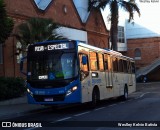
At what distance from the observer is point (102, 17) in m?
49.8

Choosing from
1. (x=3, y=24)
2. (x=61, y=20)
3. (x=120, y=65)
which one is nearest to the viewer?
(x=3, y=24)

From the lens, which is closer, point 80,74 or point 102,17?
point 80,74

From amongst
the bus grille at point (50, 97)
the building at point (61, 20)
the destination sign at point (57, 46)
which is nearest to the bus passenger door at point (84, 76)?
the destination sign at point (57, 46)

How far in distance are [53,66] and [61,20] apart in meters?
20.8

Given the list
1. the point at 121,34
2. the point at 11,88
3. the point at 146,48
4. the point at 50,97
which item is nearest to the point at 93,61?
the point at 50,97

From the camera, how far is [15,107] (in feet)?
70.2

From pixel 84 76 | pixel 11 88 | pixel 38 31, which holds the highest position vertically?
pixel 38 31

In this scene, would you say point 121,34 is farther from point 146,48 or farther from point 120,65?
point 120,65

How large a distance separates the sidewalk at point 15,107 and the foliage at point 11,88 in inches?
17.9

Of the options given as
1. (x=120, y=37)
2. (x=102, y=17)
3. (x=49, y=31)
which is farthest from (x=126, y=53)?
(x=49, y=31)

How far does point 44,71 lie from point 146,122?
6.38 metres

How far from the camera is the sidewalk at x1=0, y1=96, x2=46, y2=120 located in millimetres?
18044

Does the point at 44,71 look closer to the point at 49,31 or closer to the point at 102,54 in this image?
the point at 102,54

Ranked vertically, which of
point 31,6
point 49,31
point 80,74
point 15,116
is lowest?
point 15,116
